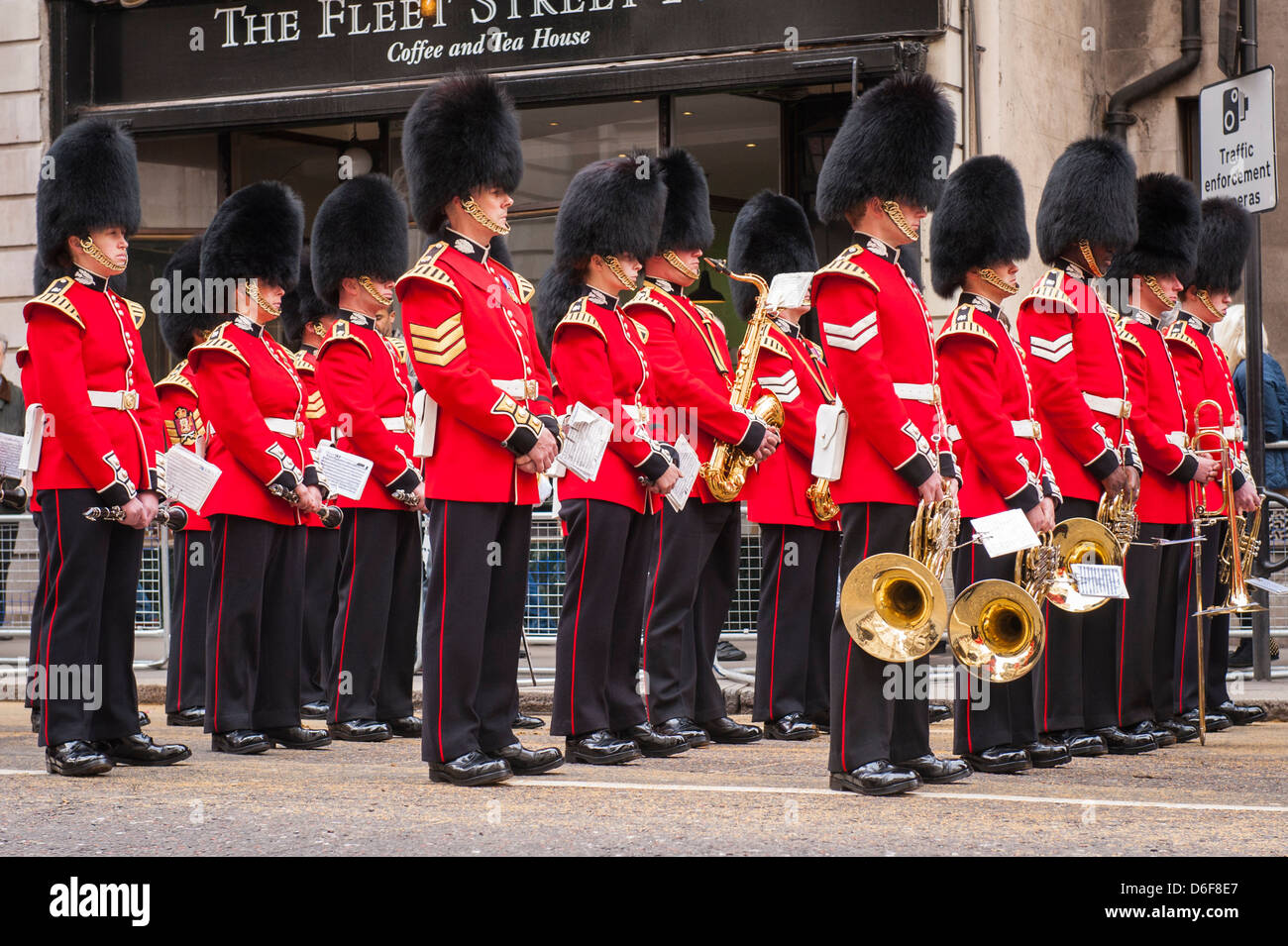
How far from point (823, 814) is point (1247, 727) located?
3690 mm

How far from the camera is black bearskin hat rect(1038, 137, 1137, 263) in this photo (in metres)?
7.41

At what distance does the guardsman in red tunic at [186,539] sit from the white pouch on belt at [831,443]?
337 cm

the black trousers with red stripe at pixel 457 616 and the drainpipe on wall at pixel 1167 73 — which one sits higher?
the drainpipe on wall at pixel 1167 73

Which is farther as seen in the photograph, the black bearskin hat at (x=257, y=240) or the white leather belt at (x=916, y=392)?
the black bearskin hat at (x=257, y=240)

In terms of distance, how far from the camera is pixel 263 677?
24.5ft

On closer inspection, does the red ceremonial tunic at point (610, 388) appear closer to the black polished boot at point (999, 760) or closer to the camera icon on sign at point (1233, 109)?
the black polished boot at point (999, 760)

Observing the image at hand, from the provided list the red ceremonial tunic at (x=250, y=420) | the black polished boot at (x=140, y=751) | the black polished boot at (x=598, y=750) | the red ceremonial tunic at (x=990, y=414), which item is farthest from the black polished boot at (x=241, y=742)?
the red ceremonial tunic at (x=990, y=414)

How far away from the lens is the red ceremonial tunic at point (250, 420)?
7344mm

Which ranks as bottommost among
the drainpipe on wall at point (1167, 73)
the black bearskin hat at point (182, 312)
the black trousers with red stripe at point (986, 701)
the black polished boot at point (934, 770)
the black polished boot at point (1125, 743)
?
the black polished boot at point (1125, 743)

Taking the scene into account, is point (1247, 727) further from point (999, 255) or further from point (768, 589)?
point (999, 255)

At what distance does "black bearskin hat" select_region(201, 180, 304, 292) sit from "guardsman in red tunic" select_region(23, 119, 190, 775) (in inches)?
36.1

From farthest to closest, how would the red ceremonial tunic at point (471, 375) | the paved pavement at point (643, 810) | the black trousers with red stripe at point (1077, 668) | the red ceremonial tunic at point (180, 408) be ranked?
the red ceremonial tunic at point (180, 408) < the black trousers with red stripe at point (1077, 668) < the red ceremonial tunic at point (471, 375) < the paved pavement at point (643, 810)

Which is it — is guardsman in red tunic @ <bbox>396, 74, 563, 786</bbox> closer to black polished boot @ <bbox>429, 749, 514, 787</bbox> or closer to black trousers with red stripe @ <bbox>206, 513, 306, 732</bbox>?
black polished boot @ <bbox>429, 749, 514, 787</bbox>

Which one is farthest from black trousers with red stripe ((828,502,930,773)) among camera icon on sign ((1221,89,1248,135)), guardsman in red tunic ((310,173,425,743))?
camera icon on sign ((1221,89,1248,135))
